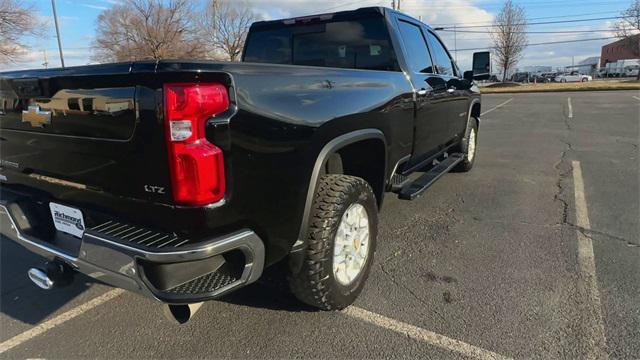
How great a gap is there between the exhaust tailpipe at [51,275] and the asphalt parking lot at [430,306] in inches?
15.7

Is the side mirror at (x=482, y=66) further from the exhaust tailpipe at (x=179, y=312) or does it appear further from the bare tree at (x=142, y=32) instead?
the bare tree at (x=142, y=32)

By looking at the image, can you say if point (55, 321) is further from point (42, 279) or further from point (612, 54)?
point (612, 54)

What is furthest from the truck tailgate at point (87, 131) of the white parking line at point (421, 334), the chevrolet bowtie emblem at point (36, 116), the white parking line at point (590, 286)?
the white parking line at point (590, 286)

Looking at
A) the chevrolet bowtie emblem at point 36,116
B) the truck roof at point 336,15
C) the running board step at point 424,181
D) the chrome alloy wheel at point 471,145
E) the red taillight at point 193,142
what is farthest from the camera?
the chrome alloy wheel at point 471,145

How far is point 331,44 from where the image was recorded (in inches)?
166

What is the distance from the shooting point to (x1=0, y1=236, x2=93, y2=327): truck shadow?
3.04m

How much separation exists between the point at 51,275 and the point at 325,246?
61.0 inches

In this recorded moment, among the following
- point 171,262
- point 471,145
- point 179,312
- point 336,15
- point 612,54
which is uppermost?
point 612,54

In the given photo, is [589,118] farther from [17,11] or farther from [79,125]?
[17,11]

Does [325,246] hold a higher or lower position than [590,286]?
higher

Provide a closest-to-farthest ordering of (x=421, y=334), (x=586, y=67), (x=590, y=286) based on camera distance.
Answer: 1. (x=421, y=334)
2. (x=590, y=286)
3. (x=586, y=67)

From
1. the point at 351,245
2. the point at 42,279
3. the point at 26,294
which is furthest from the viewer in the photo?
the point at 26,294

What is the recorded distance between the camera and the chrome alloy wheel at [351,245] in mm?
2785

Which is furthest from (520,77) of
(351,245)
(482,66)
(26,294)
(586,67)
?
(26,294)
